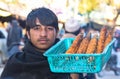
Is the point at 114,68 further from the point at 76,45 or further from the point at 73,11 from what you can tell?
the point at 76,45

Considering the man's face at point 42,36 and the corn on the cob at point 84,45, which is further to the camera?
the man's face at point 42,36

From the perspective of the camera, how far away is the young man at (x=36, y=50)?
2.81 metres

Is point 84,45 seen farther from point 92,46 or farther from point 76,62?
point 76,62

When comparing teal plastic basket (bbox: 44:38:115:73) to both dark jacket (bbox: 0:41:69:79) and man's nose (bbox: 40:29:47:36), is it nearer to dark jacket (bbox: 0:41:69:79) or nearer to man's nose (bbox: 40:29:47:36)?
man's nose (bbox: 40:29:47:36)

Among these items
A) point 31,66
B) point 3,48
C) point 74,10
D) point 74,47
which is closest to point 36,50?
point 31,66

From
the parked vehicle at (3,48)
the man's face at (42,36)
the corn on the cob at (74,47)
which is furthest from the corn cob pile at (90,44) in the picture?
the parked vehicle at (3,48)

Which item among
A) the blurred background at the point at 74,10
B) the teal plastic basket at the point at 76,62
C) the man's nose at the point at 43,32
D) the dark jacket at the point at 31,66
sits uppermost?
the man's nose at the point at 43,32

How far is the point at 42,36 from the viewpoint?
2746mm

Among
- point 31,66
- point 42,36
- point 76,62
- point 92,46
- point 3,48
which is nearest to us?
point 76,62

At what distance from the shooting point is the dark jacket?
290 centimetres

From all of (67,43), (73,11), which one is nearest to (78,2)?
(73,11)

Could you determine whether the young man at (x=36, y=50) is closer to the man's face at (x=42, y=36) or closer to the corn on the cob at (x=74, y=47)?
the man's face at (x=42, y=36)

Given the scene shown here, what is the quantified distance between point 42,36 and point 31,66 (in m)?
0.28

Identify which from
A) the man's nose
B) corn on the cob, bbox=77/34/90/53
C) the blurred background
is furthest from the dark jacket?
the blurred background
